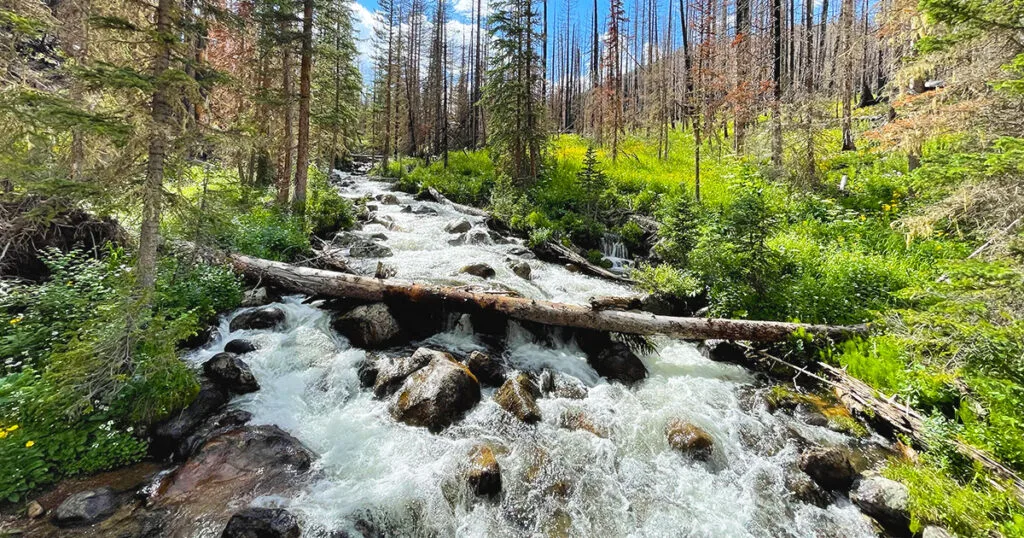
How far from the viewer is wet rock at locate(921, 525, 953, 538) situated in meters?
3.71

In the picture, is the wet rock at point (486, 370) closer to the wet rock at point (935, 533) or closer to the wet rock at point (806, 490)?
the wet rock at point (806, 490)

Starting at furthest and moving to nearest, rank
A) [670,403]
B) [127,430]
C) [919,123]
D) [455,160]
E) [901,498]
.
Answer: [455,160] → [919,123] → [670,403] → [127,430] → [901,498]

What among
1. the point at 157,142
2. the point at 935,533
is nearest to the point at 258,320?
the point at 157,142

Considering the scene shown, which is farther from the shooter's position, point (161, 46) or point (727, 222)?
point (727, 222)

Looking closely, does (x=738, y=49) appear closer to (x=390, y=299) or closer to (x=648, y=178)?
(x=648, y=178)

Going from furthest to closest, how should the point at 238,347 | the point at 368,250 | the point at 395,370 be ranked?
1. the point at 368,250
2. the point at 238,347
3. the point at 395,370

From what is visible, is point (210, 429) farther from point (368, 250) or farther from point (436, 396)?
point (368, 250)

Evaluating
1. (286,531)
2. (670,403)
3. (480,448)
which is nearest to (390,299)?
(480,448)

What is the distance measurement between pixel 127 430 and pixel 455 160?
24.4 metres

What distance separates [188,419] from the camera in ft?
17.1

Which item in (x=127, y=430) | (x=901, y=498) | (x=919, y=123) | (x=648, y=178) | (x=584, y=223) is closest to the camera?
(x=901, y=498)

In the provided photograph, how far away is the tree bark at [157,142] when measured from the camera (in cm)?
494

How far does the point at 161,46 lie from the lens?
194 inches

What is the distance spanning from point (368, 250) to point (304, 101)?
252 inches
